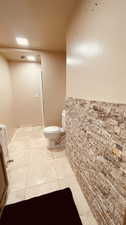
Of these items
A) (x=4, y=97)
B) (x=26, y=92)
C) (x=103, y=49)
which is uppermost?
(x=103, y=49)

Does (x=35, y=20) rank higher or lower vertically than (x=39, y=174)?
higher

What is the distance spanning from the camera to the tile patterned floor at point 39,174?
4.40ft

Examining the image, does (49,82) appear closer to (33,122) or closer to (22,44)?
(22,44)

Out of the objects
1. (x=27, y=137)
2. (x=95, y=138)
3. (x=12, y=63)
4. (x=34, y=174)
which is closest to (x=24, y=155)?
(x=34, y=174)

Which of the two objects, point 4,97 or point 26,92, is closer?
Result: point 4,97

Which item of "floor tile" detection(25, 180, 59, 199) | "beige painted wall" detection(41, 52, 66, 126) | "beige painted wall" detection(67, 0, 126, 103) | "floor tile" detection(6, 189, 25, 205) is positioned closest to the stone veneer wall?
"beige painted wall" detection(67, 0, 126, 103)

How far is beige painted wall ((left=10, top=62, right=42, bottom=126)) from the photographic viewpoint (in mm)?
3547

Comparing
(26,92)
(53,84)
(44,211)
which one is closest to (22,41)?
(53,84)

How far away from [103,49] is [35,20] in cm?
146

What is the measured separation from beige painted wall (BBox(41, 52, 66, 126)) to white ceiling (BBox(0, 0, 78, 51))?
449mm

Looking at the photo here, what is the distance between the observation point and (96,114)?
0.98 meters

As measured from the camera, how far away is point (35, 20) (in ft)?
5.48

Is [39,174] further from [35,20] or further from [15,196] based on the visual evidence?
[35,20]

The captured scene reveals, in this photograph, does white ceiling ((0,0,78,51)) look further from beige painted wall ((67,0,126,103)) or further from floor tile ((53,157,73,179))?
floor tile ((53,157,73,179))
